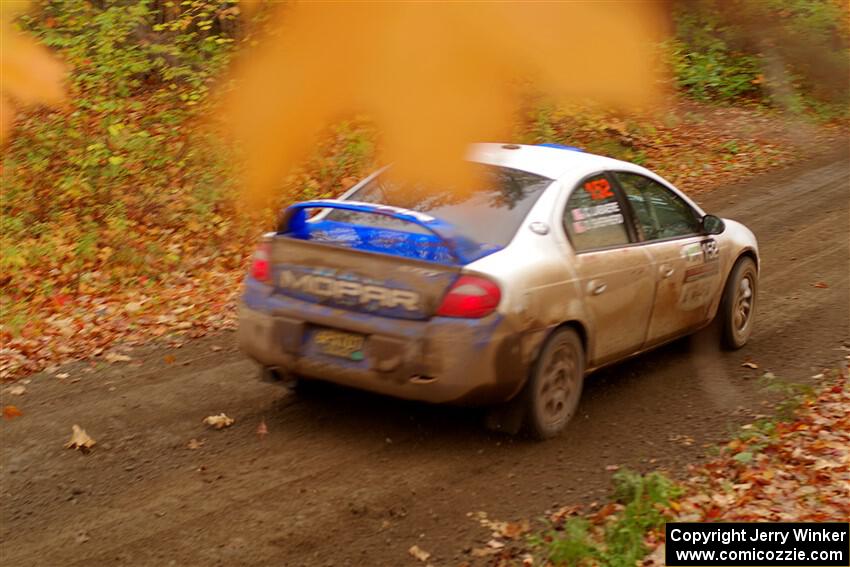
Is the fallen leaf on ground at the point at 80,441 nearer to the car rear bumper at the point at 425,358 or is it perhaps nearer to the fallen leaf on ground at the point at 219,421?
the fallen leaf on ground at the point at 219,421

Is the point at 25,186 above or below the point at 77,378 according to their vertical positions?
above

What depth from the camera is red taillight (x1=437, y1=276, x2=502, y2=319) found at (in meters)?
4.89

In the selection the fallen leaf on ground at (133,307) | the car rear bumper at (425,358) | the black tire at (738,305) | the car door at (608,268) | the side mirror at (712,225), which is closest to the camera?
the car rear bumper at (425,358)

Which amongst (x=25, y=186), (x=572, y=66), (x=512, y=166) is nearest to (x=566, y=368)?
(x=512, y=166)

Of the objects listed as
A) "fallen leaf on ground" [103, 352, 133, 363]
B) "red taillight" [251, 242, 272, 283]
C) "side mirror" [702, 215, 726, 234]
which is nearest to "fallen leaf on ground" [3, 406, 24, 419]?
"fallen leaf on ground" [103, 352, 133, 363]

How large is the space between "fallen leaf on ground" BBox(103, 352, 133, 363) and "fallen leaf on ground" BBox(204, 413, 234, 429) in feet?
5.78

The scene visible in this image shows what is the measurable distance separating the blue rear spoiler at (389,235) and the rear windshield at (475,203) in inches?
1.8

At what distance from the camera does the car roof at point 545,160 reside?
5656mm

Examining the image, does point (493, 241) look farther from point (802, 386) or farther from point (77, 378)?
point (77, 378)

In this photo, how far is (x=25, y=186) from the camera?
10656 millimetres

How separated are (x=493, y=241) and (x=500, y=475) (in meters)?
1.26

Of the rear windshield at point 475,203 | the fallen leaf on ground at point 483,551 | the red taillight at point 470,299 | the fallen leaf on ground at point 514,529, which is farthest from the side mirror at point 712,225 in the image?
the fallen leaf on ground at point 483,551

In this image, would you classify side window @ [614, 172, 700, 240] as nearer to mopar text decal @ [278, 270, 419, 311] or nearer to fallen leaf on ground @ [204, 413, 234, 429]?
mopar text decal @ [278, 270, 419, 311]

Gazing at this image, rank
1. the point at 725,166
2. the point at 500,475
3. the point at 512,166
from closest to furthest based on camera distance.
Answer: the point at 500,475 < the point at 512,166 < the point at 725,166
